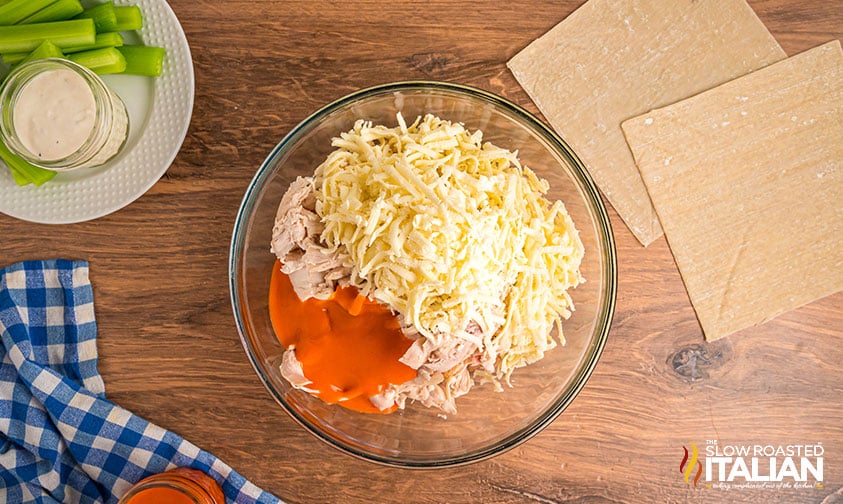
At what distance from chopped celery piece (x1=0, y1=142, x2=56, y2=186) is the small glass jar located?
70 cm

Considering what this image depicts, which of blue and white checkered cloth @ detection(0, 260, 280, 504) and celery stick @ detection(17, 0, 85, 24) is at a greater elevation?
celery stick @ detection(17, 0, 85, 24)

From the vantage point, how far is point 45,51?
1.36 meters

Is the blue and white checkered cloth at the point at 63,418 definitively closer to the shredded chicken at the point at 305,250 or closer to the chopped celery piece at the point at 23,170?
the chopped celery piece at the point at 23,170

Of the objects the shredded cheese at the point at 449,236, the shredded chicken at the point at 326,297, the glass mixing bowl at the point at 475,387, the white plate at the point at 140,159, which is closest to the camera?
the shredded cheese at the point at 449,236

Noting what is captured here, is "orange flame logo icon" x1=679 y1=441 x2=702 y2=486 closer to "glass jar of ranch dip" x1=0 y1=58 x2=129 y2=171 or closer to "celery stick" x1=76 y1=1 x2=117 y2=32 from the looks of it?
"glass jar of ranch dip" x1=0 y1=58 x2=129 y2=171

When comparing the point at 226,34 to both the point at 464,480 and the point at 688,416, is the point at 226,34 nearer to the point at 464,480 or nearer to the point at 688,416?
the point at 464,480

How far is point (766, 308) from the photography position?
1.50 m

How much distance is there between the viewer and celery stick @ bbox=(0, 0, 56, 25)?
1.37 meters

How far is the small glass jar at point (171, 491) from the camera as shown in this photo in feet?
4.56

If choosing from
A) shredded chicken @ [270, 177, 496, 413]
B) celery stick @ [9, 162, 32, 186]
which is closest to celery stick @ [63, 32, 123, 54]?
celery stick @ [9, 162, 32, 186]

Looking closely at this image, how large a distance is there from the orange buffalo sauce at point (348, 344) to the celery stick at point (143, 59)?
1.97 ft

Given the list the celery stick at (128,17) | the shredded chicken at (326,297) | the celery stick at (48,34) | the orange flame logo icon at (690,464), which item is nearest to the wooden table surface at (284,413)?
the orange flame logo icon at (690,464)

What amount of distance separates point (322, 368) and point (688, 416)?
0.88 metres

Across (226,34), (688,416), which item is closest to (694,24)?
(688,416)
